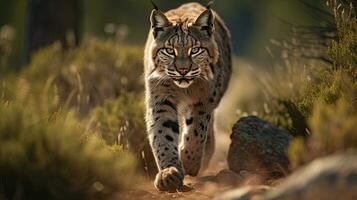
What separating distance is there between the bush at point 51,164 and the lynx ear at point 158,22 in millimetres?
2318

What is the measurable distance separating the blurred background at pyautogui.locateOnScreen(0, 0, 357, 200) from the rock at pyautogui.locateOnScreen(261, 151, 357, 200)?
1.79ft

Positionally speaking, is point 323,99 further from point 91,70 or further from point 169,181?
point 91,70

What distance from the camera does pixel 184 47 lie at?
24.5ft

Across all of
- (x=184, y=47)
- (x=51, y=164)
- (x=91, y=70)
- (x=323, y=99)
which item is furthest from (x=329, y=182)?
(x=91, y=70)

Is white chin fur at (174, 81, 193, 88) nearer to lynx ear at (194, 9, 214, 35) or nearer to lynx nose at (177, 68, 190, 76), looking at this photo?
lynx nose at (177, 68, 190, 76)

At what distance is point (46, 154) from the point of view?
17.4ft

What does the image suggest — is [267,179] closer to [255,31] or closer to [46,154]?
[46,154]

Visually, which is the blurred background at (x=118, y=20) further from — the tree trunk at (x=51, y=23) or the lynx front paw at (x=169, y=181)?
the lynx front paw at (x=169, y=181)

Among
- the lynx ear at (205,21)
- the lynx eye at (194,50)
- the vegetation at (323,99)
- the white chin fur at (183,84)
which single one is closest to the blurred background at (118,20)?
the vegetation at (323,99)

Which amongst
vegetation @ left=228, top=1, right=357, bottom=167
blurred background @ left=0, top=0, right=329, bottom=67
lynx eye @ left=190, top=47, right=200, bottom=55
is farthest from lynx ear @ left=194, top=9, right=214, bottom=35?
blurred background @ left=0, top=0, right=329, bottom=67

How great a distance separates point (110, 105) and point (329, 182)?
610 cm

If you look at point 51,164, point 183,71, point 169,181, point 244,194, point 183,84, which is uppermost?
point 183,71

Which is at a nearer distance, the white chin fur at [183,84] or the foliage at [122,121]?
the white chin fur at [183,84]

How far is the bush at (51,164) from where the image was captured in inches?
204
